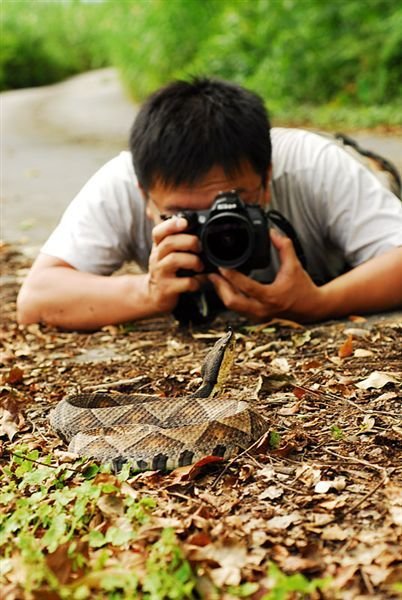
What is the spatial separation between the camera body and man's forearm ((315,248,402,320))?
39cm

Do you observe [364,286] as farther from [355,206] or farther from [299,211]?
[299,211]

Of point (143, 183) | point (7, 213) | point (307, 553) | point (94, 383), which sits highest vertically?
point (143, 183)

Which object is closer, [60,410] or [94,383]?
[60,410]

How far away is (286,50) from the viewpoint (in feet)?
48.1

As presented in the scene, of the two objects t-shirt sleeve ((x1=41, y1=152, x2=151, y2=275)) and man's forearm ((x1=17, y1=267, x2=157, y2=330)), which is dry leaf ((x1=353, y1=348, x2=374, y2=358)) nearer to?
man's forearm ((x1=17, y1=267, x2=157, y2=330))

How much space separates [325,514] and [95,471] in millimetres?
669

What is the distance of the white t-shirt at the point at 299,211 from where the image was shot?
13.3ft

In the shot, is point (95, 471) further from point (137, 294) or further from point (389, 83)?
point (389, 83)

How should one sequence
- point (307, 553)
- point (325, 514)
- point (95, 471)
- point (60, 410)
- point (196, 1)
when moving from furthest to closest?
1. point (196, 1)
2. point (60, 410)
3. point (95, 471)
4. point (325, 514)
5. point (307, 553)

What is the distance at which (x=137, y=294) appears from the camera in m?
3.96

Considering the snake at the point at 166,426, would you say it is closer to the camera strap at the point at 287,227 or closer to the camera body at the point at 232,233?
the camera body at the point at 232,233

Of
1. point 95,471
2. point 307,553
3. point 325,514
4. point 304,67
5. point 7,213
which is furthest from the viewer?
point 304,67

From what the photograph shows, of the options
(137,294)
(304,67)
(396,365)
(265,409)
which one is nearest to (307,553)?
(265,409)

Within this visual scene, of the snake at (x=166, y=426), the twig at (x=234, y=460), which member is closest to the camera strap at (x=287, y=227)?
the snake at (x=166, y=426)
